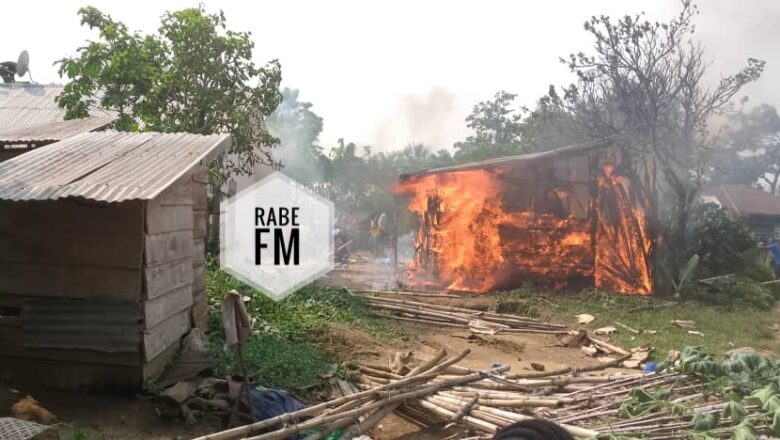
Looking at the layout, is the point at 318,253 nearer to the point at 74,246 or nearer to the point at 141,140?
the point at 141,140

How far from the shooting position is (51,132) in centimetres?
946

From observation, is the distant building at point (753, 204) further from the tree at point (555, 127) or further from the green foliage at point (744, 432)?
the green foliage at point (744, 432)

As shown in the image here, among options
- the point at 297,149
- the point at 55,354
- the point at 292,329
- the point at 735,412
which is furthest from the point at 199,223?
the point at 297,149

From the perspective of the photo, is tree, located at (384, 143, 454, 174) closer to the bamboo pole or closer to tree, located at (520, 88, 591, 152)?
tree, located at (520, 88, 591, 152)

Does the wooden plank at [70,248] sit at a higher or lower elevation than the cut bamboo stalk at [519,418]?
higher

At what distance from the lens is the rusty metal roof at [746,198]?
36.0 meters

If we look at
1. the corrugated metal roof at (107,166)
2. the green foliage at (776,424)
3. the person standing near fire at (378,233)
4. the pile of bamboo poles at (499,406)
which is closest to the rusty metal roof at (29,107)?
the corrugated metal roof at (107,166)

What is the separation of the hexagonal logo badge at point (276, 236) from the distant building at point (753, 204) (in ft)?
77.2

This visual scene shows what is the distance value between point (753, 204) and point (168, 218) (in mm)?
41926

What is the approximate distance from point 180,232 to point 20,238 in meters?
1.77

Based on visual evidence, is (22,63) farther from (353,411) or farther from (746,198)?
(746,198)

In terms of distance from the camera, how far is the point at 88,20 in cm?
1307

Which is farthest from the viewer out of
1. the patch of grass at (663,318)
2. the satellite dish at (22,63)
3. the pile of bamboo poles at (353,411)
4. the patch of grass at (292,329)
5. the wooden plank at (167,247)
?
the satellite dish at (22,63)

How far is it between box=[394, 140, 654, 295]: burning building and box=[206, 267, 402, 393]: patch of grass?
19.6ft
